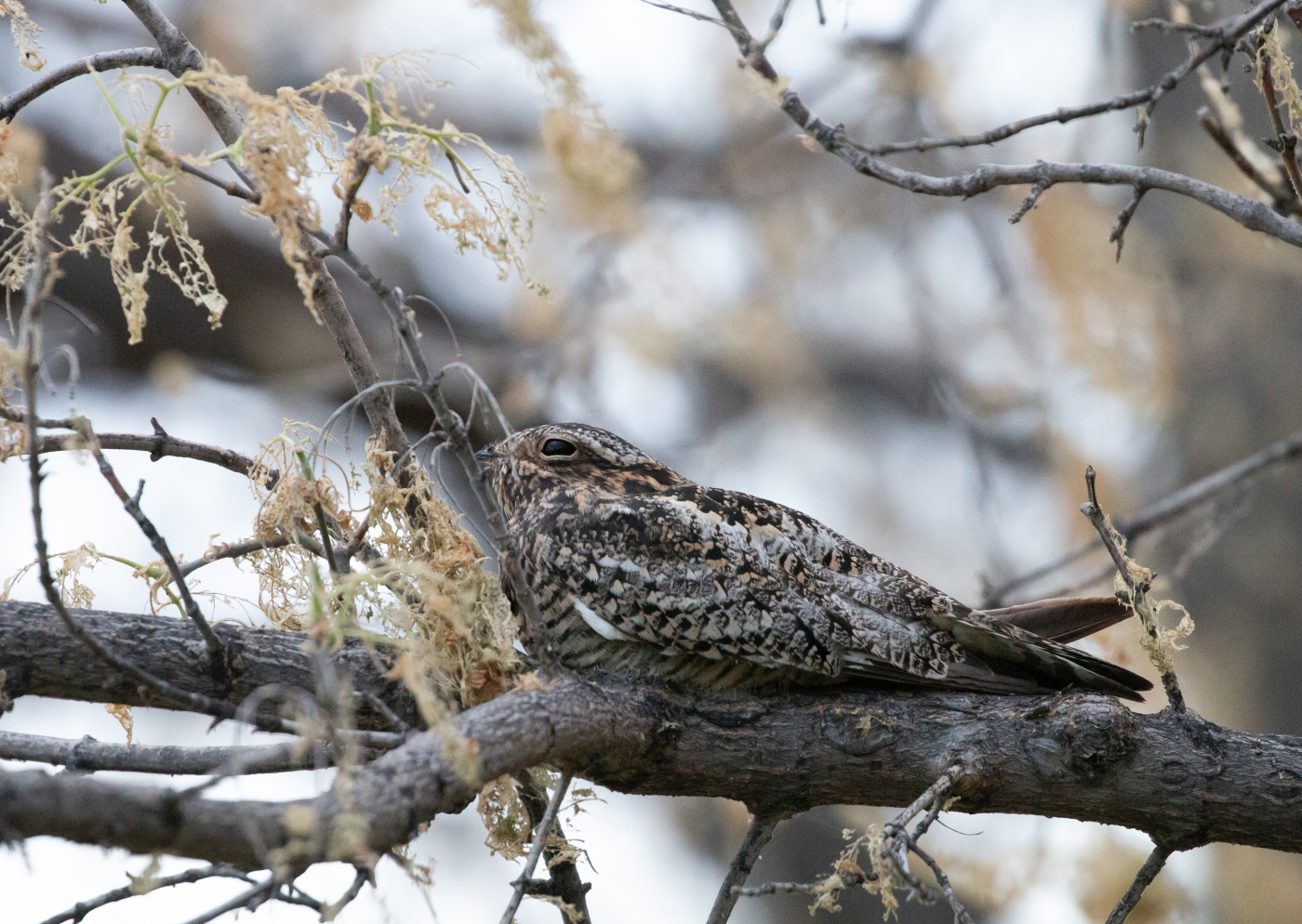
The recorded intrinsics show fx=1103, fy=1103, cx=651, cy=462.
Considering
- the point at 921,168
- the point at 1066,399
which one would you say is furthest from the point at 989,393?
the point at 921,168

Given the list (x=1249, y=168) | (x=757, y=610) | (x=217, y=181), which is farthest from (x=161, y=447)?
(x=1249, y=168)

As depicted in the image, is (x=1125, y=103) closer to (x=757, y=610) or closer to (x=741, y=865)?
(x=757, y=610)

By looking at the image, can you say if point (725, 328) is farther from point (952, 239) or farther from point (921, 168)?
point (952, 239)

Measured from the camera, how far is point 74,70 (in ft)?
6.30

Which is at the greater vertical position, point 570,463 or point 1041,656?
point 570,463

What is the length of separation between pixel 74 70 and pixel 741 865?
1.84 meters

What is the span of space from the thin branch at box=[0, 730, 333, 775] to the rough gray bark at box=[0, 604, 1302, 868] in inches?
3.5

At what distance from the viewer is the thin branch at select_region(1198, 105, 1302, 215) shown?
203cm

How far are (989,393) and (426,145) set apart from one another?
469cm

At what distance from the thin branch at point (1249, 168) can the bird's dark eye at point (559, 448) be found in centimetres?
153

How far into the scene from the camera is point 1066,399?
4.93 metres

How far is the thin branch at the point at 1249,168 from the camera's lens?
203 cm

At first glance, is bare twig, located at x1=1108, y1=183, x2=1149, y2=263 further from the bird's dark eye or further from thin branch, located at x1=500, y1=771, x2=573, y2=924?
thin branch, located at x1=500, y1=771, x2=573, y2=924

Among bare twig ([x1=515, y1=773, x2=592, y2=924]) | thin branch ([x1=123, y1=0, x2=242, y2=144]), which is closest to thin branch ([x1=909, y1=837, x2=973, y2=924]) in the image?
bare twig ([x1=515, y1=773, x2=592, y2=924])
